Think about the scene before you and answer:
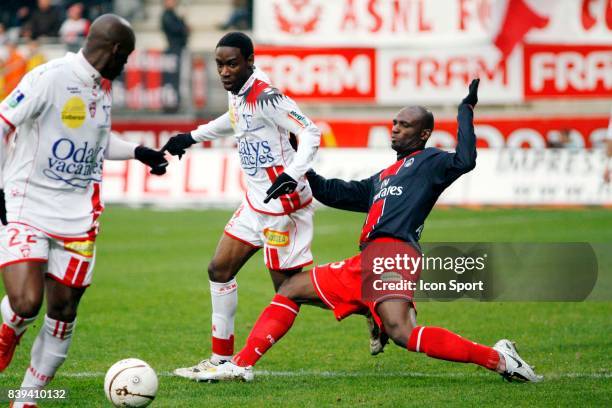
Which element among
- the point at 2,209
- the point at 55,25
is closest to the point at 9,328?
the point at 2,209

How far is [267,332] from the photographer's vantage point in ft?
25.2

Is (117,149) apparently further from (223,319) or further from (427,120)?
(427,120)

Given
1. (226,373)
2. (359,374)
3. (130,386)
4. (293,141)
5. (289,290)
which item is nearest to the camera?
(130,386)

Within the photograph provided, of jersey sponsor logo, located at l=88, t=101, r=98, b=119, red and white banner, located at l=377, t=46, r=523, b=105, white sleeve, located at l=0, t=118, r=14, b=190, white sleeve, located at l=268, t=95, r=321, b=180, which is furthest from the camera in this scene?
red and white banner, located at l=377, t=46, r=523, b=105

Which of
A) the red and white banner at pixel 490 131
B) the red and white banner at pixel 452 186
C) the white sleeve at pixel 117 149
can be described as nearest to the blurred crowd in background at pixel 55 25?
the red and white banner at pixel 490 131

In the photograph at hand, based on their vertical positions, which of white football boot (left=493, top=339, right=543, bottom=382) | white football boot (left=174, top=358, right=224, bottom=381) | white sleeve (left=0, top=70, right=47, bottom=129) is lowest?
white football boot (left=174, top=358, right=224, bottom=381)

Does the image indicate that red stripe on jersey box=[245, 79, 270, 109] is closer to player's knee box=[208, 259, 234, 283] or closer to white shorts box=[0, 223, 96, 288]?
player's knee box=[208, 259, 234, 283]

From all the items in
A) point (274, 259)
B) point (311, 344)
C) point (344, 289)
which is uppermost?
point (274, 259)

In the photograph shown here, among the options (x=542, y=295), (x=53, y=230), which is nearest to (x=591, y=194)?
(x=542, y=295)

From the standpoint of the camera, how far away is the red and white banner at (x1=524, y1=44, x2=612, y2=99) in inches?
886

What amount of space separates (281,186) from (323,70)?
630 inches

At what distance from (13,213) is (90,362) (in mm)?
2184

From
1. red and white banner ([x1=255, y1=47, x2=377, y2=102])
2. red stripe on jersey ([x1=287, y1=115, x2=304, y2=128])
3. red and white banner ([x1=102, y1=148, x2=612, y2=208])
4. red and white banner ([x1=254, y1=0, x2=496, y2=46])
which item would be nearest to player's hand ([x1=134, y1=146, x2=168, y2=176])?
red stripe on jersey ([x1=287, y1=115, x2=304, y2=128])

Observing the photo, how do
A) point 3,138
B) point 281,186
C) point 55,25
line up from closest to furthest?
point 3,138
point 281,186
point 55,25
